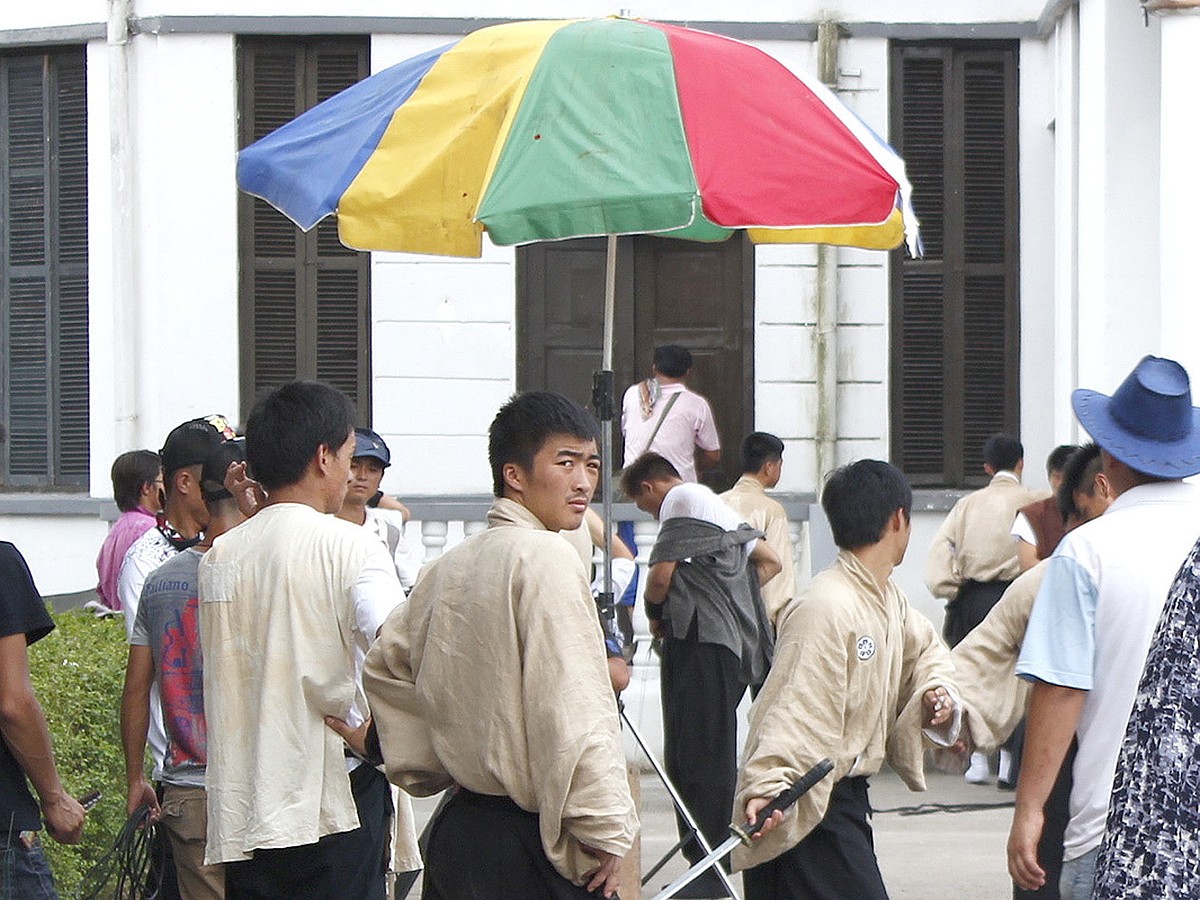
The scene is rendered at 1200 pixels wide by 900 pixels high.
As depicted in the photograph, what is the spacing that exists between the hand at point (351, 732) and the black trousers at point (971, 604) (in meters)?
6.29

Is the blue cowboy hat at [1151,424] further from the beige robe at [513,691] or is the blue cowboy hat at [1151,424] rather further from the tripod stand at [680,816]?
the tripod stand at [680,816]

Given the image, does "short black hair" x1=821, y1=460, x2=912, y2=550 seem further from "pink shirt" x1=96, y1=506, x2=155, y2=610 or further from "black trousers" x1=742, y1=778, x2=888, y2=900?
"pink shirt" x1=96, y1=506, x2=155, y2=610

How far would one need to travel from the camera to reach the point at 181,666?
193 inches

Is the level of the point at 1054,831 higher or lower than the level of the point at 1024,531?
lower

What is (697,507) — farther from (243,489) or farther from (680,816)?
(243,489)

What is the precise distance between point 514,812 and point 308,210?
230 cm

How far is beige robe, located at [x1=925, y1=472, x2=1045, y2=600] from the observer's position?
1027cm

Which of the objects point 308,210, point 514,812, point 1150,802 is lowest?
point 514,812

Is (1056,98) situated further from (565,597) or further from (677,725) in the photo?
(565,597)

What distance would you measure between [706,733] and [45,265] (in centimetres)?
641

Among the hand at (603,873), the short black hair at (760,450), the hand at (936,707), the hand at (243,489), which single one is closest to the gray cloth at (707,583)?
the short black hair at (760,450)

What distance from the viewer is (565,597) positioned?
3.99m

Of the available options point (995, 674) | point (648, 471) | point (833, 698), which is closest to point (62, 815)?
point (833, 698)

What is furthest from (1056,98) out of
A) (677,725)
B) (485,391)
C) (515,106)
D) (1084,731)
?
(1084,731)
